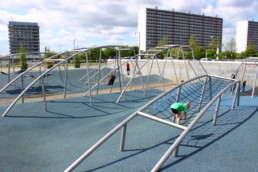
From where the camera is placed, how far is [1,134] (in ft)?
18.9

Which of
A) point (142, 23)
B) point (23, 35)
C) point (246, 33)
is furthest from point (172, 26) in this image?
point (23, 35)

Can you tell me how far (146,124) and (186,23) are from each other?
96024mm

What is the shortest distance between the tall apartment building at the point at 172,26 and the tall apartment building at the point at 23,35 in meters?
42.6

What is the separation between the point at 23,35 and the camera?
87938 mm

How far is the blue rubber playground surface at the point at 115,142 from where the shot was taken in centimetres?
360

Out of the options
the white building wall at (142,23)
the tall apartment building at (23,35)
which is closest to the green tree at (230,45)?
the white building wall at (142,23)

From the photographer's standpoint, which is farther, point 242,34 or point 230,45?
point 242,34

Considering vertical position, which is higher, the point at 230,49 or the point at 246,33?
the point at 246,33

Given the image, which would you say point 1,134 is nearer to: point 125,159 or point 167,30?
point 125,159

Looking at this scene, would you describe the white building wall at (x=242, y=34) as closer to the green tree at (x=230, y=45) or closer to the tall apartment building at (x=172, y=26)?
the tall apartment building at (x=172, y=26)

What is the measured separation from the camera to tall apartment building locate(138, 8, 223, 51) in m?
90.0

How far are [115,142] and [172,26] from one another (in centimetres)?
9328

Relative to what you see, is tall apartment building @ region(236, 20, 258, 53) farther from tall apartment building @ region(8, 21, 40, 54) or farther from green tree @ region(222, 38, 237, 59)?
tall apartment building @ region(8, 21, 40, 54)

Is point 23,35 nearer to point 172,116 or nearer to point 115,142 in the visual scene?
point 172,116
